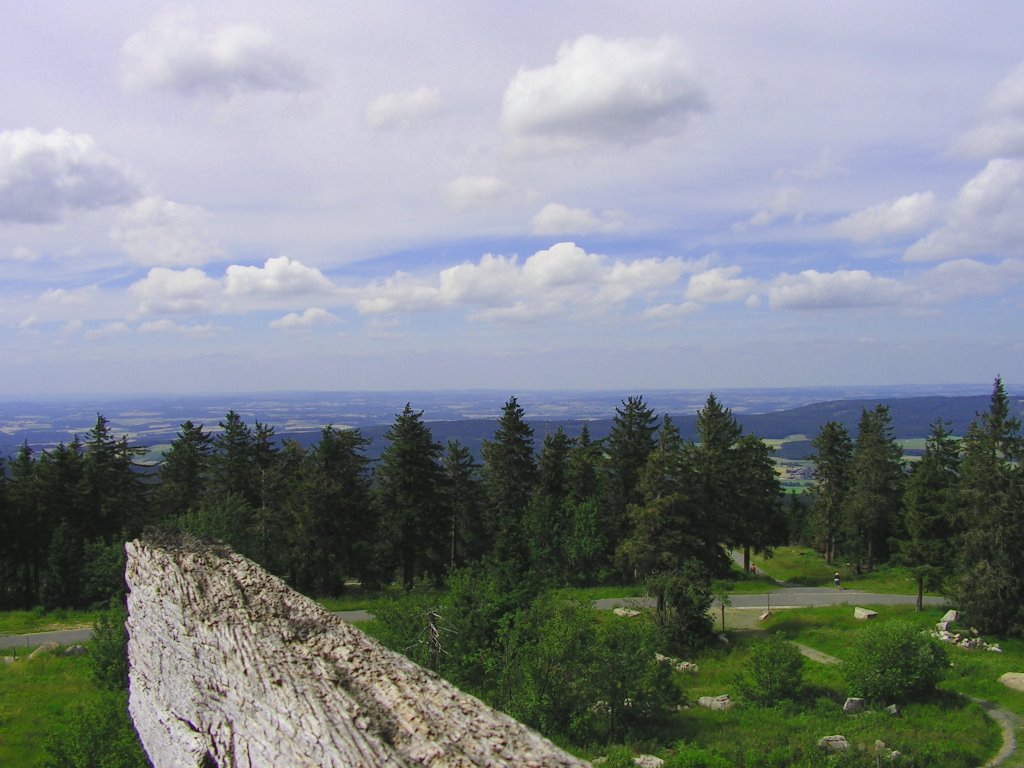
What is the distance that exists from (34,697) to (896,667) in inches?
1196

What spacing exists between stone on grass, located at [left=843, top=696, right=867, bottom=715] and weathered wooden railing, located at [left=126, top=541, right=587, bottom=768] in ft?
74.0

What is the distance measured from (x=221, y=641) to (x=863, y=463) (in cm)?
5292

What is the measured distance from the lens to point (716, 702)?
917 inches

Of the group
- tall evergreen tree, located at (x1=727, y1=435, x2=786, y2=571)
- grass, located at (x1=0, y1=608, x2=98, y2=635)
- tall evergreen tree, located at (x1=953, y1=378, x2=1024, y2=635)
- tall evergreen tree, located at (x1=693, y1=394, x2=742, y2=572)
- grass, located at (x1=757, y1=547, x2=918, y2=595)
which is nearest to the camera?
tall evergreen tree, located at (x1=953, y1=378, x2=1024, y2=635)

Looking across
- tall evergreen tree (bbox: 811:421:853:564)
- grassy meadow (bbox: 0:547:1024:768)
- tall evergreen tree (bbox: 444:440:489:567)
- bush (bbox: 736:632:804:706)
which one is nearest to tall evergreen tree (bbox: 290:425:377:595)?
tall evergreen tree (bbox: 444:440:489:567)

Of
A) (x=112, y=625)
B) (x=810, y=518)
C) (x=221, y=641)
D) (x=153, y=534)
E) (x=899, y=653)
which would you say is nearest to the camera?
(x=221, y=641)

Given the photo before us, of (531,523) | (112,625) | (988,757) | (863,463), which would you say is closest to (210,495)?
(531,523)

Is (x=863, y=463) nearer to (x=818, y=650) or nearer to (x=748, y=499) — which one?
(x=748, y=499)

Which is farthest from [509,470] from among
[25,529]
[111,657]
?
[25,529]

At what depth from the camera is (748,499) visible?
48.2m

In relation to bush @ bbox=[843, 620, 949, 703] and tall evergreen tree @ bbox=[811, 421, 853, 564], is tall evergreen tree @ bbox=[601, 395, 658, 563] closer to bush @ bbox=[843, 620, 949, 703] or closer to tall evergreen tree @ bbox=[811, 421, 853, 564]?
tall evergreen tree @ bbox=[811, 421, 853, 564]

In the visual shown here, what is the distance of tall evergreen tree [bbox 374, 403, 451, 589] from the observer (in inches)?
1692

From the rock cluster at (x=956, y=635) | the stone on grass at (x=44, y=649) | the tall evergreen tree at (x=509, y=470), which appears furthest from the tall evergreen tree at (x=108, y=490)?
the rock cluster at (x=956, y=635)

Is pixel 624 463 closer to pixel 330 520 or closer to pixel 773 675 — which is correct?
pixel 330 520
